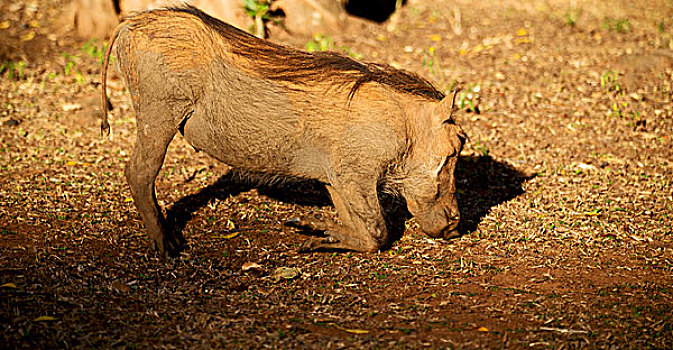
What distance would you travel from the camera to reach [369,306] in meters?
3.17

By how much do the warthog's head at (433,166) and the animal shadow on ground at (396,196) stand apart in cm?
22

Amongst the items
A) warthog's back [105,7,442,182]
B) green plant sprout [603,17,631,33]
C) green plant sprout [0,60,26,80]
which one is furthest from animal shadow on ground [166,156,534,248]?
green plant sprout [603,17,631,33]

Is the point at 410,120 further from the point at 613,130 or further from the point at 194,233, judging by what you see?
the point at 613,130

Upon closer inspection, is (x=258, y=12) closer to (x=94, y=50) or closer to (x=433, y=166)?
(x=94, y=50)

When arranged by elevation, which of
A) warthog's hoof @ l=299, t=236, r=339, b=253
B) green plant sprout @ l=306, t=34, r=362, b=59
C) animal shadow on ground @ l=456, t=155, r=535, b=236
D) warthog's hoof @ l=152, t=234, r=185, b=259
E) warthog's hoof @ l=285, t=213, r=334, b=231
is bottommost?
warthog's hoof @ l=152, t=234, r=185, b=259

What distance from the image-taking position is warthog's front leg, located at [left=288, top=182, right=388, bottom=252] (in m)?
3.57

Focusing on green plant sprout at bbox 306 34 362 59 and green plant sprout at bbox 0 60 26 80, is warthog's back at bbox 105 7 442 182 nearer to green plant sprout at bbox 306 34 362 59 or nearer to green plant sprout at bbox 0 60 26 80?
green plant sprout at bbox 306 34 362 59

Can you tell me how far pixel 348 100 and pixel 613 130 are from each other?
300cm

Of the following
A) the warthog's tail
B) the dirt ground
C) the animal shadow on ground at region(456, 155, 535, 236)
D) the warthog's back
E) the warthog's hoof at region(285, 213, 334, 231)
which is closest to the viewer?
the dirt ground

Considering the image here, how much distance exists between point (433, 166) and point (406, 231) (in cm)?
59

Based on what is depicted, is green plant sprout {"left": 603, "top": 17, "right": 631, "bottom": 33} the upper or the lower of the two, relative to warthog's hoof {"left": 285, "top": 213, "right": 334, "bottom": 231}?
upper

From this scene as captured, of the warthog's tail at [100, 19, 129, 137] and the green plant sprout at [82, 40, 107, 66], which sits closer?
the warthog's tail at [100, 19, 129, 137]

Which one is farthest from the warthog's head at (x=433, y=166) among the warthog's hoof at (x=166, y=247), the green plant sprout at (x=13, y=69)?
the green plant sprout at (x=13, y=69)

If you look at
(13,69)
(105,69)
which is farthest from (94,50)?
(105,69)
